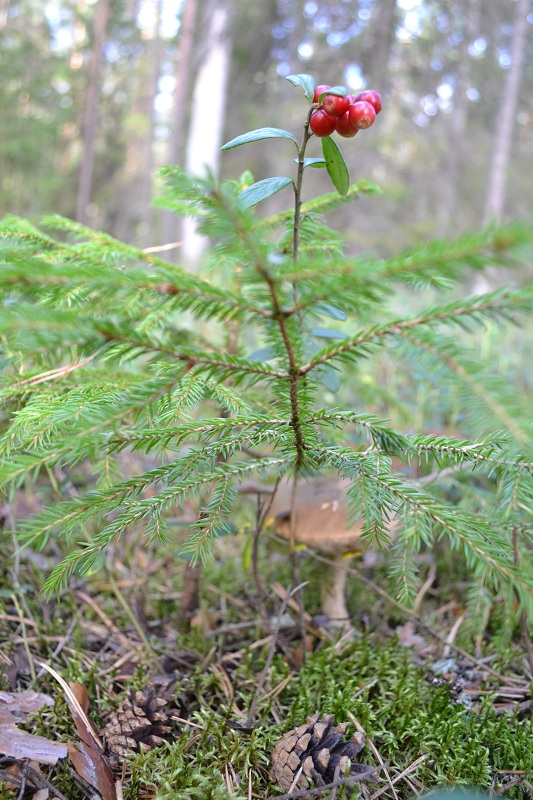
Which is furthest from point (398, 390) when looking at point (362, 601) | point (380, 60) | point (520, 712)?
point (380, 60)

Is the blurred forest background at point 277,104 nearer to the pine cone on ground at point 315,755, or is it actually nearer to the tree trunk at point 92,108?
the tree trunk at point 92,108

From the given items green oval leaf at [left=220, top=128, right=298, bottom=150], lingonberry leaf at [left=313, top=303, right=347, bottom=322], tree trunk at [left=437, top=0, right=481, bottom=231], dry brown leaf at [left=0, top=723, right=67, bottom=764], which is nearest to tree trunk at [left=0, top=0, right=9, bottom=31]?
tree trunk at [left=437, top=0, right=481, bottom=231]

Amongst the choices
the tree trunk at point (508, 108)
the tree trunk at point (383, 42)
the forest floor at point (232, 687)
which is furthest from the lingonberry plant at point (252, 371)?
the tree trunk at point (508, 108)

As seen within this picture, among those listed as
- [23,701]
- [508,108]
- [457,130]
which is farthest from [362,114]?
[457,130]

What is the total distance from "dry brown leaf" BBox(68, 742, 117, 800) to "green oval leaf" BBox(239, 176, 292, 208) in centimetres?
119

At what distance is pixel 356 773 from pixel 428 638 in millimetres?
660

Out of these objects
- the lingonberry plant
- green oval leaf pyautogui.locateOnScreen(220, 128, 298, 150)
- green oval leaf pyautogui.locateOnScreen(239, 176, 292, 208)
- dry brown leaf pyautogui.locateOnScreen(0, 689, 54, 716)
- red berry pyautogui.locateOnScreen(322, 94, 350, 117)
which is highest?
red berry pyautogui.locateOnScreen(322, 94, 350, 117)

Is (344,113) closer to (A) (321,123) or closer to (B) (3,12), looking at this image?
(A) (321,123)

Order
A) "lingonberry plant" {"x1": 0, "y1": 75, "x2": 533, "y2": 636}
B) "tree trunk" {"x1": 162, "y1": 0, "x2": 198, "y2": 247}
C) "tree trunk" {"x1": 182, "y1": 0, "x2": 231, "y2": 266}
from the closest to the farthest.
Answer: "lingonberry plant" {"x1": 0, "y1": 75, "x2": 533, "y2": 636} → "tree trunk" {"x1": 162, "y1": 0, "x2": 198, "y2": 247} → "tree trunk" {"x1": 182, "y1": 0, "x2": 231, "y2": 266}

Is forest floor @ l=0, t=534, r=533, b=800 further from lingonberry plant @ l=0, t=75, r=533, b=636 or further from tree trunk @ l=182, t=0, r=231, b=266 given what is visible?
tree trunk @ l=182, t=0, r=231, b=266

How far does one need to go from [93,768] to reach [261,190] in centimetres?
126

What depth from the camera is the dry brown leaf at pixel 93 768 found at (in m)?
1.03

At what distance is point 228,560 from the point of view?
204cm

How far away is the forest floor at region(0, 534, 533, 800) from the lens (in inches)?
42.7
